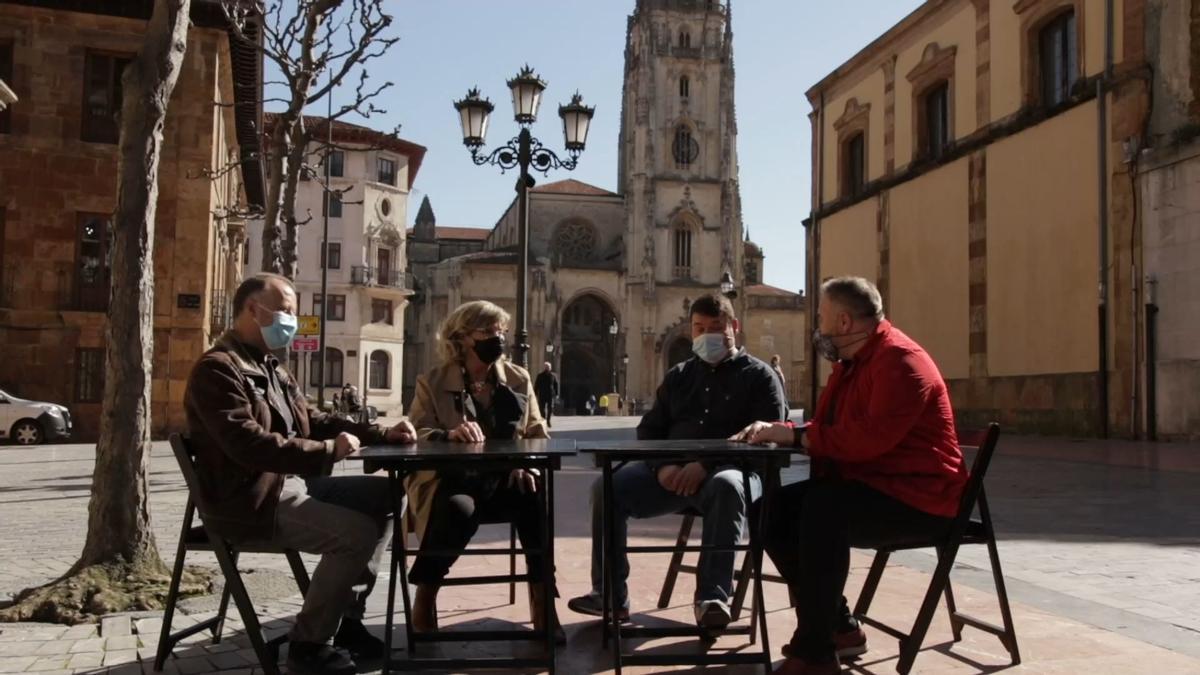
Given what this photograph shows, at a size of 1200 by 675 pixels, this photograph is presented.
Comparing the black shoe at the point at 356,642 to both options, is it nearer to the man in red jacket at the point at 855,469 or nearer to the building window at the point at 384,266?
the man in red jacket at the point at 855,469

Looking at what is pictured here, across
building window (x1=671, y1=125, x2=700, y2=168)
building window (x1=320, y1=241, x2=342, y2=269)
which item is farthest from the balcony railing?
building window (x1=671, y1=125, x2=700, y2=168)

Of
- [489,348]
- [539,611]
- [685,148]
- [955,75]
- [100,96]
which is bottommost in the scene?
[539,611]

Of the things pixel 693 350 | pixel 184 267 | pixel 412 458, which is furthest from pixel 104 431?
pixel 184 267

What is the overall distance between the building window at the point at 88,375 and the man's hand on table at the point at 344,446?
801 inches

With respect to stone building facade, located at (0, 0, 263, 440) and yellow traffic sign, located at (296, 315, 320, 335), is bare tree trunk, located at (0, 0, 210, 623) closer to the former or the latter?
yellow traffic sign, located at (296, 315, 320, 335)

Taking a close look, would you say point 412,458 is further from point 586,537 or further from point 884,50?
point 884,50

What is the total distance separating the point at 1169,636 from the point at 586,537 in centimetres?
404

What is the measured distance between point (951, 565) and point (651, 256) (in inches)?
2720

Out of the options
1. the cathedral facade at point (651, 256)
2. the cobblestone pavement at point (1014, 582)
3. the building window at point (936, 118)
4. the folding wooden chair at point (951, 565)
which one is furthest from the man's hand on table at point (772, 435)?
the cathedral facade at point (651, 256)

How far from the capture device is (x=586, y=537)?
7762 mm

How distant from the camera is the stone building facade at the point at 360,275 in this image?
57.6 meters

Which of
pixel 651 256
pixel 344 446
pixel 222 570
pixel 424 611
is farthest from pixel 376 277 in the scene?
pixel 344 446

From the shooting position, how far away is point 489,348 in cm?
514

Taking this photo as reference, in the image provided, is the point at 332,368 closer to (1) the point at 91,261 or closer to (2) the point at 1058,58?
(1) the point at 91,261
